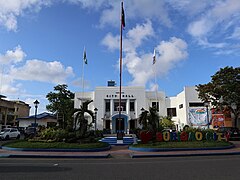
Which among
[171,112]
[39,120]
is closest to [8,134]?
[39,120]

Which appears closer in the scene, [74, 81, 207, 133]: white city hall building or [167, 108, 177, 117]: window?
[74, 81, 207, 133]: white city hall building

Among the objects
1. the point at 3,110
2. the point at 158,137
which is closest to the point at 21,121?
the point at 3,110

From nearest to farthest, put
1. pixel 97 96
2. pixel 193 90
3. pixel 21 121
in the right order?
1. pixel 193 90
2. pixel 97 96
3. pixel 21 121

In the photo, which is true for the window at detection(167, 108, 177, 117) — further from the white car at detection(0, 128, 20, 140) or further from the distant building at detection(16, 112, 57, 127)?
the white car at detection(0, 128, 20, 140)

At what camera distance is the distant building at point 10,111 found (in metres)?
55.3

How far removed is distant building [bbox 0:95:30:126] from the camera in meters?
55.3

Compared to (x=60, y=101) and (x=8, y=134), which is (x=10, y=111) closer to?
(x=60, y=101)

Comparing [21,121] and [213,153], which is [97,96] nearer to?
[21,121]

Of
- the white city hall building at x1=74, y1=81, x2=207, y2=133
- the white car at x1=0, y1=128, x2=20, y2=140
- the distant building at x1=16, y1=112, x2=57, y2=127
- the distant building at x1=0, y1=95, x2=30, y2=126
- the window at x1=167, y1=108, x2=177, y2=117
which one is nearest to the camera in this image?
the white car at x1=0, y1=128, x2=20, y2=140

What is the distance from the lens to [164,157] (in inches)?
546

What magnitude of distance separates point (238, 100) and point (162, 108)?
17499 millimetres

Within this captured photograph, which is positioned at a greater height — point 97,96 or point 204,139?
point 97,96

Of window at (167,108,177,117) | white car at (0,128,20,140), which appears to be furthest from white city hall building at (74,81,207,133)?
white car at (0,128,20,140)

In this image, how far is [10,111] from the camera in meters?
62.3
